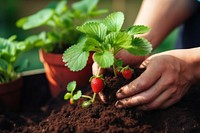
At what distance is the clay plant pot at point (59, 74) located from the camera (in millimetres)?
1650

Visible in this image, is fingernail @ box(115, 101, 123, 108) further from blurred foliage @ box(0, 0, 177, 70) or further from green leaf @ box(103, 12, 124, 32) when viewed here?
blurred foliage @ box(0, 0, 177, 70)

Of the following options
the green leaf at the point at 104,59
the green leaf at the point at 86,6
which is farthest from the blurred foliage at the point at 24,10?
the green leaf at the point at 104,59

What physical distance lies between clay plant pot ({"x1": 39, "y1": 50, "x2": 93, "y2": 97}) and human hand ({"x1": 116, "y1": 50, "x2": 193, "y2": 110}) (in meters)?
0.44

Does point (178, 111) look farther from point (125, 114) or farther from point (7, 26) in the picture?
point (7, 26)

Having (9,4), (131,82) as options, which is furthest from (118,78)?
(9,4)

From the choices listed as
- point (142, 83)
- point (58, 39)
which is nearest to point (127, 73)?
point (142, 83)

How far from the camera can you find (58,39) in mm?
1799

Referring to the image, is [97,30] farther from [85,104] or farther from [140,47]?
[85,104]

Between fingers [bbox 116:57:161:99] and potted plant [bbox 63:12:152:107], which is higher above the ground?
potted plant [bbox 63:12:152:107]

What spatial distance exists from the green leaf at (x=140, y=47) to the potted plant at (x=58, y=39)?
47 cm

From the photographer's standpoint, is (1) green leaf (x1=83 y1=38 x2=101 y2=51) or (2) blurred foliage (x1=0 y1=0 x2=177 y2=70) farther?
(2) blurred foliage (x1=0 y1=0 x2=177 y2=70)

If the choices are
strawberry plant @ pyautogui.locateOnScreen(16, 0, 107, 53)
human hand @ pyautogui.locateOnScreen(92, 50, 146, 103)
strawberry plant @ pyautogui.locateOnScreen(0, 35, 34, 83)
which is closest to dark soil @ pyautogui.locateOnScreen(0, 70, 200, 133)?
human hand @ pyautogui.locateOnScreen(92, 50, 146, 103)

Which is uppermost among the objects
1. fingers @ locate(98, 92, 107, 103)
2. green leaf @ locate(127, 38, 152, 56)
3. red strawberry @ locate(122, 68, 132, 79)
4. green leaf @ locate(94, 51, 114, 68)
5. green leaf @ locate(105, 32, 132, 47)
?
green leaf @ locate(105, 32, 132, 47)

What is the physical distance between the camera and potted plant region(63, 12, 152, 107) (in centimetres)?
113
